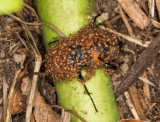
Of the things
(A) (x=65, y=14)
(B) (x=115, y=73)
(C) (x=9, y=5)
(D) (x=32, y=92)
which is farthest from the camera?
(B) (x=115, y=73)

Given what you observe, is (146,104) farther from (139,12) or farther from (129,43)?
(139,12)

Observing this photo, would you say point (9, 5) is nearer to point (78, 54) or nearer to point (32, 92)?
point (78, 54)

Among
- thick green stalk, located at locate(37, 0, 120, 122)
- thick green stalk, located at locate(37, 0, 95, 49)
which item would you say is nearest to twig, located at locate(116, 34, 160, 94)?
thick green stalk, located at locate(37, 0, 120, 122)

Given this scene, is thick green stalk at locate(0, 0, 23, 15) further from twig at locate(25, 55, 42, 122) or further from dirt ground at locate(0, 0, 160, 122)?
dirt ground at locate(0, 0, 160, 122)

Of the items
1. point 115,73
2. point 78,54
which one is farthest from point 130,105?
point 78,54

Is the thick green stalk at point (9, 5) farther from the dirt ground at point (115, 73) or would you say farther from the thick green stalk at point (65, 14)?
the dirt ground at point (115, 73)

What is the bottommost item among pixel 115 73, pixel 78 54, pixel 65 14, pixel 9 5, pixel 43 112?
pixel 43 112
